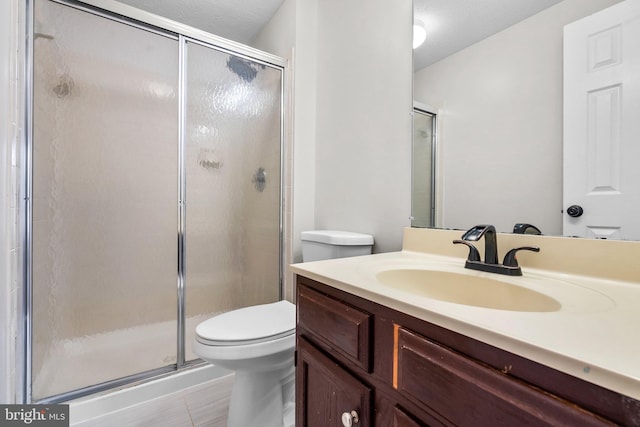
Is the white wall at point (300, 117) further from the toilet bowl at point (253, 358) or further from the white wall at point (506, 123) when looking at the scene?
the white wall at point (506, 123)

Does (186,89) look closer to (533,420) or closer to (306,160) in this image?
(306,160)

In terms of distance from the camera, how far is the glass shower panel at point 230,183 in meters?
1.56

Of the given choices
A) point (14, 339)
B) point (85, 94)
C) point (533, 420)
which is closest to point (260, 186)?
point (85, 94)

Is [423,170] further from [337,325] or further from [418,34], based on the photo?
[337,325]

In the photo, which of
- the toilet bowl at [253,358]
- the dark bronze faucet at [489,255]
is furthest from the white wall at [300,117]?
the dark bronze faucet at [489,255]

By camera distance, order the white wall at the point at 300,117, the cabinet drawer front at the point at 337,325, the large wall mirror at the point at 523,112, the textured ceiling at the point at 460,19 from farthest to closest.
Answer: the white wall at the point at 300,117 < the textured ceiling at the point at 460,19 < the large wall mirror at the point at 523,112 < the cabinet drawer front at the point at 337,325

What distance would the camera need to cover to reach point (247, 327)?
112 centimetres

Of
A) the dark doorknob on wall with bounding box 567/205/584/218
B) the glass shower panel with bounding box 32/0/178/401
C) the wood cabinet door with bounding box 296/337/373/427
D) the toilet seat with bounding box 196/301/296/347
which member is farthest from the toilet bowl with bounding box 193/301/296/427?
the dark doorknob on wall with bounding box 567/205/584/218

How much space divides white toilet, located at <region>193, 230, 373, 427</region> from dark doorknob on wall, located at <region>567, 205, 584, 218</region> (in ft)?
2.32

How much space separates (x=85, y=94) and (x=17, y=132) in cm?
32

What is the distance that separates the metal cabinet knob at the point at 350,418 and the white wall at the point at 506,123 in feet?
2.24

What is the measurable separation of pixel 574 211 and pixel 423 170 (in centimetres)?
49

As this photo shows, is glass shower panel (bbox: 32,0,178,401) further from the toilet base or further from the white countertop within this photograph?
the white countertop

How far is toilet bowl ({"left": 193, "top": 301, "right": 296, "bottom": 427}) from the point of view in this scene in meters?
1.02
